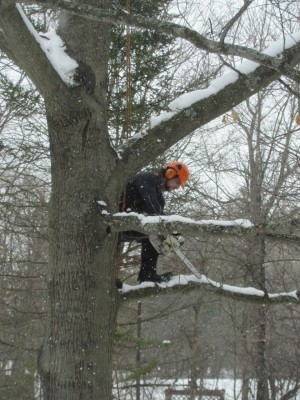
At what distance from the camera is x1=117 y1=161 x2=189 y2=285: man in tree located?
15.3ft

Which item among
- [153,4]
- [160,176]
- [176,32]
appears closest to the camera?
[176,32]

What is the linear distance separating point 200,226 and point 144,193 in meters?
1.33

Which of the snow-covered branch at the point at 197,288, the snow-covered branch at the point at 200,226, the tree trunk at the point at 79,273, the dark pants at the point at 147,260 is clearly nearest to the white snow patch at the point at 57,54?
the tree trunk at the point at 79,273

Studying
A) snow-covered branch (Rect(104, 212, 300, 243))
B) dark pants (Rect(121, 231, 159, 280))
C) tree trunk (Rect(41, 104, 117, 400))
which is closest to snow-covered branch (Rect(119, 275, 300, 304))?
tree trunk (Rect(41, 104, 117, 400))

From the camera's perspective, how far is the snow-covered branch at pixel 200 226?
317 centimetres

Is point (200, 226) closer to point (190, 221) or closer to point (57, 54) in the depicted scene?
point (190, 221)

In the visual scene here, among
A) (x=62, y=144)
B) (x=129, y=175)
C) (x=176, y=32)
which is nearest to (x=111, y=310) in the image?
(x=129, y=175)

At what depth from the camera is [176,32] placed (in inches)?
110

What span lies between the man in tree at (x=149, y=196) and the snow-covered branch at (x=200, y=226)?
88 cm

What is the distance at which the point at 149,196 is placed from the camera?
462 cm

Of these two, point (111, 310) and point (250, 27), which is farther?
point (250, 27)

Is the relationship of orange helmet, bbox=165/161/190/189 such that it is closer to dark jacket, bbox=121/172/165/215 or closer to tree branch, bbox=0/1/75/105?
dark jacket, bbox=121/172/165/215

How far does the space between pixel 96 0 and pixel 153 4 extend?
8.77ft

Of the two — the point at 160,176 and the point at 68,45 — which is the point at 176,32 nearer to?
the point at 68,45
